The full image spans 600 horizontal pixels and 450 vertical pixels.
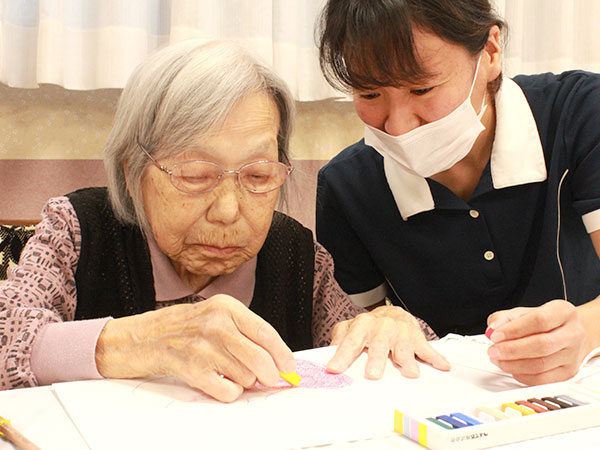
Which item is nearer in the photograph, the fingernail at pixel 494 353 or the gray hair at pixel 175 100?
the fingernail at pixel 494 353

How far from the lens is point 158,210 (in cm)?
132

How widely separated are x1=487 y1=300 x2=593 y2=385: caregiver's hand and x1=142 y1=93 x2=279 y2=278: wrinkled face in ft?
1.74

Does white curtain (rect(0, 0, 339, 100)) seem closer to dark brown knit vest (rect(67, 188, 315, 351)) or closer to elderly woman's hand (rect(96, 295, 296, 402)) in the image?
dark brown knit vest (rect(67, 188, 315, 351))

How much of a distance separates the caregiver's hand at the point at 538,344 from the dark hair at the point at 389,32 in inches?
22.1

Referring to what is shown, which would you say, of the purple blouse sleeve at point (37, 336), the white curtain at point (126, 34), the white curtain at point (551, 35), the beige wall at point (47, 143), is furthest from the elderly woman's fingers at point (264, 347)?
the white curtain at point (551, 35)

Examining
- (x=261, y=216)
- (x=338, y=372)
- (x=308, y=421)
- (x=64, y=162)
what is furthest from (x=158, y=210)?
(x=64, y=162)

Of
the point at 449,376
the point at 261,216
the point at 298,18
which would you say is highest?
the point at 298,18

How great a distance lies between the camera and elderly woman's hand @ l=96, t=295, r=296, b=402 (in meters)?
0.92

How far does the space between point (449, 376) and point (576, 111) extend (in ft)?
2.84

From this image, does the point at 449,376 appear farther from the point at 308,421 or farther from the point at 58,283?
the point at 58,283

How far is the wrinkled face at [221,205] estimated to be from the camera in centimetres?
128

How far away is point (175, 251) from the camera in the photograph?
134 centimetres

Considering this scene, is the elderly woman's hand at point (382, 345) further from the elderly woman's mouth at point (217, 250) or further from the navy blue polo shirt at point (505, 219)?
the navy blue polo shirt at point (505, 219)

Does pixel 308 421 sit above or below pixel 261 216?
below
